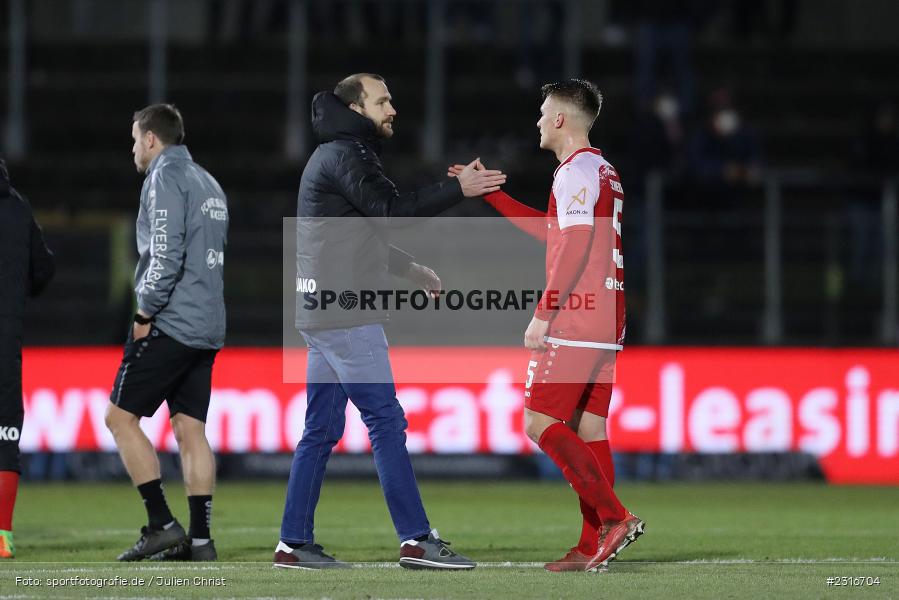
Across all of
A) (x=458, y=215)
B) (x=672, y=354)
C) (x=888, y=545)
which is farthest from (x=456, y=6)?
(x=888, y=545)

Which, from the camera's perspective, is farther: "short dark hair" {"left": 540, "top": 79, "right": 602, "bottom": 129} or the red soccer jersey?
"short dark hair" {"left": 540, "top": 79, "right": 602, "bottom": 129}

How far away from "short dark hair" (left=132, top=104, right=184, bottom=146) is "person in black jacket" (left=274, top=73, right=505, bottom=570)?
99cm

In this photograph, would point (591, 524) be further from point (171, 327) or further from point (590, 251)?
point (171, 327)

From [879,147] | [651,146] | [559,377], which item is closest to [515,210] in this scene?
[559,377]

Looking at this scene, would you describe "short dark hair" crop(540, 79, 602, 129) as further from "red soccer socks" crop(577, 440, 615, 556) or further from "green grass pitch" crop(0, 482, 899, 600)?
"green grass pitch" crop(0, 482, 899, 600)

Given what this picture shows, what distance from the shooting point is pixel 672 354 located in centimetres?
1415

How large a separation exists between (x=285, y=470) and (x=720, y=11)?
450 inches

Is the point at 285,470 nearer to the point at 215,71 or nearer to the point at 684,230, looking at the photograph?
the point at 684,230

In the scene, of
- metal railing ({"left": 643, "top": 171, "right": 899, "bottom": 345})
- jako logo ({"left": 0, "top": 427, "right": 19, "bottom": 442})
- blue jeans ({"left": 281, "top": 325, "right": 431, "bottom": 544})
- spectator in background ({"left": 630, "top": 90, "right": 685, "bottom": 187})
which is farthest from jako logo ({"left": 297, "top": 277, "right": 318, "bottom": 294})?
spectator in background ({"left": 630, "top": 90, "right": 685, "bottom": 187})

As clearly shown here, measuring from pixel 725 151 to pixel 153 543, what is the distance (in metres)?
11.1

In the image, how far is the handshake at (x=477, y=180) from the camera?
736cm

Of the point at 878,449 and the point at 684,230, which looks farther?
the point at 684,230

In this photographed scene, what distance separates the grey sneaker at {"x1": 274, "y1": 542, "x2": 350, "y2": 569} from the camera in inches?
302

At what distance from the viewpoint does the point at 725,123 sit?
1775 centimetres
